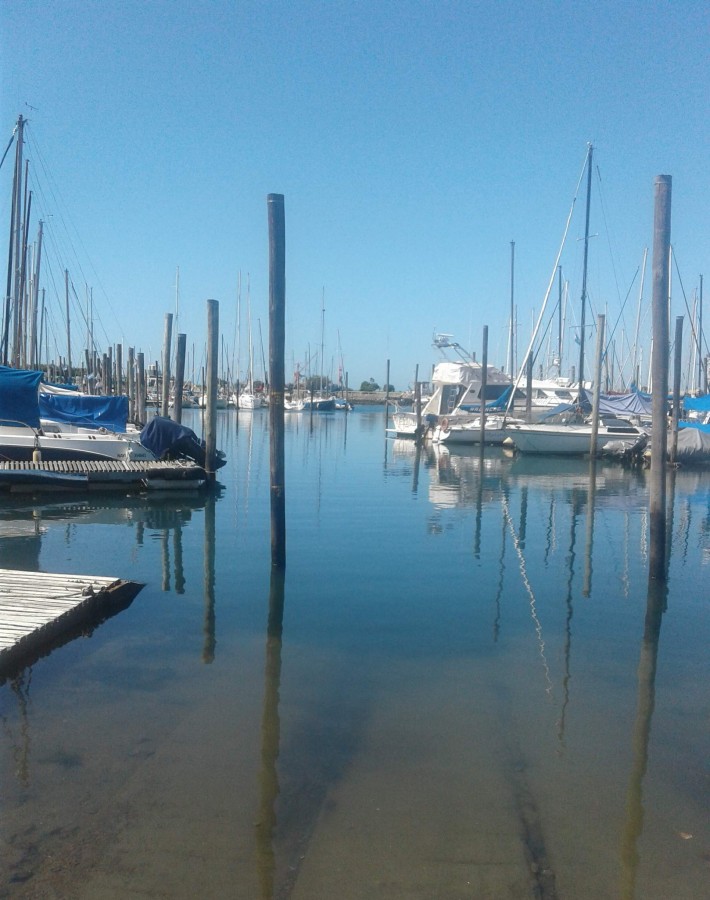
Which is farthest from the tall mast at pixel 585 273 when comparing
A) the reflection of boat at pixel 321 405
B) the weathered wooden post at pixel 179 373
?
the reflection of boat at pixel 321 405

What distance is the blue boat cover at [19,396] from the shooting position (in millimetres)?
20234

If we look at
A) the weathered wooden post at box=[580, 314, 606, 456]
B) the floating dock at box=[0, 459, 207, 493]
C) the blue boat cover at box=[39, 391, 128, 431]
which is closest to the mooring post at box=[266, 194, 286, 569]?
the floating dock at box=[0, 459, 207, 493]

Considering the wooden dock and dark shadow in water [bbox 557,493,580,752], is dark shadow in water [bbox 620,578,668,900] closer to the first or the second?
dark shadow in water [bbox 557,493,580,752]

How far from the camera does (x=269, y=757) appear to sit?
6.30 metres

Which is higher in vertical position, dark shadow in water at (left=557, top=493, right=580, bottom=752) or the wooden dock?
the wooden dock

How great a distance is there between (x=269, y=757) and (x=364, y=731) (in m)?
0.89

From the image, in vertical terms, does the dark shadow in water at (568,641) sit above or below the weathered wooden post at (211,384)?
below

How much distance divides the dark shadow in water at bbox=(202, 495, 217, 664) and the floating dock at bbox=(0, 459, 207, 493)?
7.46 feet

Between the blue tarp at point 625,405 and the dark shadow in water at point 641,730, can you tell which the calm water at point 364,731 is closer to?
the dark shadow in water at point 641,730

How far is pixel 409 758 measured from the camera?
20.7 ft

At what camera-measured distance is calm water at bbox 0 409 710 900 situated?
4957mm

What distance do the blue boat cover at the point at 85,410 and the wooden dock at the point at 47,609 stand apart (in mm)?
14165

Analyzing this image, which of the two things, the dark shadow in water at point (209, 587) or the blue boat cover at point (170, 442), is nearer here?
the dark shadow in water at point (209, 587)

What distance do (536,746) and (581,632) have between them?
3.43 metres
